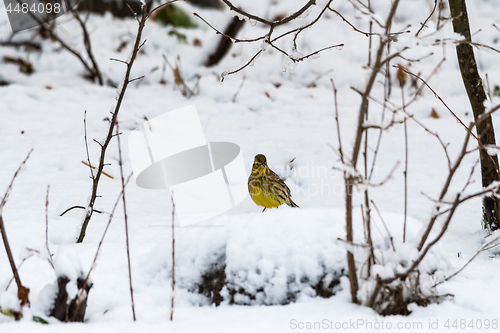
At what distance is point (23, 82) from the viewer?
5.39m

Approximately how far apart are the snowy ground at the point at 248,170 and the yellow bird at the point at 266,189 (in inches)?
7.4

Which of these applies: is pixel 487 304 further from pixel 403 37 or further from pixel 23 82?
pixel 23 82

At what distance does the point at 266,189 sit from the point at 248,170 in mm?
755

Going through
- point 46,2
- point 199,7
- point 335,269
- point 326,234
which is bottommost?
point 335,269

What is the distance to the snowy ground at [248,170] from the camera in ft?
5.68

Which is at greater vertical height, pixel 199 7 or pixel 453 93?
pixel 199 7

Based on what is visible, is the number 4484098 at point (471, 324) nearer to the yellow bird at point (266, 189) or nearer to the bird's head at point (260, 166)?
the yellow bird at point (266, 189)

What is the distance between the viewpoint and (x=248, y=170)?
13.5 ft

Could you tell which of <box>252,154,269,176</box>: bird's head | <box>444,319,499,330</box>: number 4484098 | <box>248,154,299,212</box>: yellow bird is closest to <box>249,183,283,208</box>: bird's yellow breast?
<box>248,154,299,212</box>: yellow bird

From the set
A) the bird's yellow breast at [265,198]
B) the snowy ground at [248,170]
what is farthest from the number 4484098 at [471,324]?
the bird's yellow breast at [265,198]

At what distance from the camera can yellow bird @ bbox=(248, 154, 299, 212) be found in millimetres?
3391

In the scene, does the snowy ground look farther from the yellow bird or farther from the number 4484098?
the yellow bird

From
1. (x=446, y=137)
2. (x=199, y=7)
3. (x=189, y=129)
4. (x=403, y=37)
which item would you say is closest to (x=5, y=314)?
(x=403, y=37)

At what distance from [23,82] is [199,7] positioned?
13.2ft
